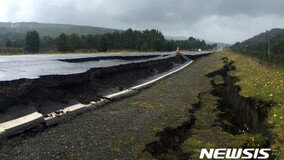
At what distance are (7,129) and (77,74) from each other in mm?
4451

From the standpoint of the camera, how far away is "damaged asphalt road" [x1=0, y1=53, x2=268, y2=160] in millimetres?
4117

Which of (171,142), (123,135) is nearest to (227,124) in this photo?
(171,142)

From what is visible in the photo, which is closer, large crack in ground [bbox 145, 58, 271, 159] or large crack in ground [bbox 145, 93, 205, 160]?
large crack in ground [bbox 145, 93, 205, 160]

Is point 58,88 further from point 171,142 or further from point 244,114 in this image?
point 244,114

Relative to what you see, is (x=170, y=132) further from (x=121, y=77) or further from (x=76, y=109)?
(x=121, y=77)

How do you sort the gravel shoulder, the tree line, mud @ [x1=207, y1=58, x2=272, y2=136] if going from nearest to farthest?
the gravel shoulder < mud @ [x1=207, y1=58, x2=272, y2=136] < the tree line

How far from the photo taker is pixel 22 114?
18.7ft
